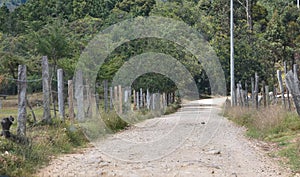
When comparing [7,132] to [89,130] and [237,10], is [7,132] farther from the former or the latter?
[237,10]

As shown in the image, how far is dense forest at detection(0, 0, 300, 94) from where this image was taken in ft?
116

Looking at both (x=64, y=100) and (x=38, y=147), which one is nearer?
(x=38, y=147)

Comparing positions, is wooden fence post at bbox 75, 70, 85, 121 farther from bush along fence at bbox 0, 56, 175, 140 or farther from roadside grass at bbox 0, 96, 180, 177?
roadside grass at bbox 0, 96, 180, 177

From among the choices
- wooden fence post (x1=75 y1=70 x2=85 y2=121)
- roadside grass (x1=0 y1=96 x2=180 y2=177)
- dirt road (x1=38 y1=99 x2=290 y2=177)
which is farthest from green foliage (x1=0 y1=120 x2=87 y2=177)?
wooden fence post (x1=75 y1=70 x2=85 y2=121)

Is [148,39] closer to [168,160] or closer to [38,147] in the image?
[38,147]

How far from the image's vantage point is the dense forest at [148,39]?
35219 millimetres

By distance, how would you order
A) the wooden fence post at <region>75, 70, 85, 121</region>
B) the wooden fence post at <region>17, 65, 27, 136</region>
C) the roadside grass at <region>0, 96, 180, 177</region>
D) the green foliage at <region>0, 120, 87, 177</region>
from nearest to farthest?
the green foliage at <region>0, 120, 87, 177</region>
the roadside grass at <region>0, 96, 180, 177</region>
the wooden fence post at <region>17, 65, 27, 136</region>
the wooden fence post at <region>75, 70, 85, 121</region>

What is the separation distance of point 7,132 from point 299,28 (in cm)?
4292

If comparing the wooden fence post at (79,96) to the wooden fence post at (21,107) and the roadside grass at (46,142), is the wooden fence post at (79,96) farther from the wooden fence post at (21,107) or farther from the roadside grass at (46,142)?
the wooden fence post at (21,107)

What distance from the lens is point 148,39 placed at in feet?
133

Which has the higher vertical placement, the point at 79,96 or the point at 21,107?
the point at 79,96

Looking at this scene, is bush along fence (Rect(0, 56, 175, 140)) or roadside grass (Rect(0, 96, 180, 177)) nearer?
roadside grass (Rect(0, 96, 180, 177))

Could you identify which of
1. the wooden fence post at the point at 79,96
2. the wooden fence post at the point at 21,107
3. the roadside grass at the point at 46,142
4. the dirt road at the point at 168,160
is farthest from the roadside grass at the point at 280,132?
the wooden fence post at the point at 79,96

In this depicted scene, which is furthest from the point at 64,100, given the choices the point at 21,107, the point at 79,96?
the point at 21,107
